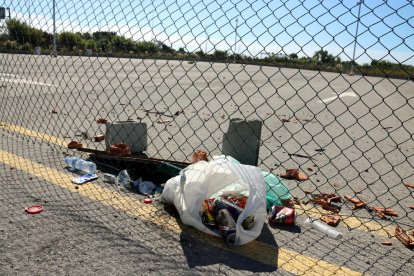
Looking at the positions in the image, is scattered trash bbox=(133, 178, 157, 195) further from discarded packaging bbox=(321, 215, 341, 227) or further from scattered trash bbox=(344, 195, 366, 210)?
scattered trash bbox=(344, 195, 366, 210)

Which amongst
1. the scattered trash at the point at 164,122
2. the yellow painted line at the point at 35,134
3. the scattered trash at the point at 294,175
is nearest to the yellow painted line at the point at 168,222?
the yellow painted line at the point at 35,134

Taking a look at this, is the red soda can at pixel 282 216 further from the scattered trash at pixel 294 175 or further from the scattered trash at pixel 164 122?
the scattered trash at pixel 164 122

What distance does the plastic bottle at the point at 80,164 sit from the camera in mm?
3369

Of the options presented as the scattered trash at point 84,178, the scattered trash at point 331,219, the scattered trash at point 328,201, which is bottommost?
the scattered trash at point 328,201

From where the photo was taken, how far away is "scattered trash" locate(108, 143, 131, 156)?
11.5ft

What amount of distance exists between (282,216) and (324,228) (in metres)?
0.28

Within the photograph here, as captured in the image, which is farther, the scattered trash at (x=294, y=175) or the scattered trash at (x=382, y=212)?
the scattered trash at (x=294, y=175)

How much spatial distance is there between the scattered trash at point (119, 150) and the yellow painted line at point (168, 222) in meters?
0.44

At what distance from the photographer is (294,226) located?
2611mm

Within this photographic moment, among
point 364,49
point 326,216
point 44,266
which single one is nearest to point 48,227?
point 44,266

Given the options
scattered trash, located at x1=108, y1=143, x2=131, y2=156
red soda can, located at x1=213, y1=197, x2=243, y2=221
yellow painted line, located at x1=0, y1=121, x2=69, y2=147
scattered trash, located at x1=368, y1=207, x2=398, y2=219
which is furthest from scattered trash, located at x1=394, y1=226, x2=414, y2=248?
yellow painted line, located at x1=0, y1=121, x2=69, y2=147

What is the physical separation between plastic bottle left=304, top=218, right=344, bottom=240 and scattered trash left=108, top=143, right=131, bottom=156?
5.50ft

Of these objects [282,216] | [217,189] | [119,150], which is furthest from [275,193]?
[119,150]

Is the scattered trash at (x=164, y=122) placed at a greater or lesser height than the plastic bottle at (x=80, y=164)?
lesser
